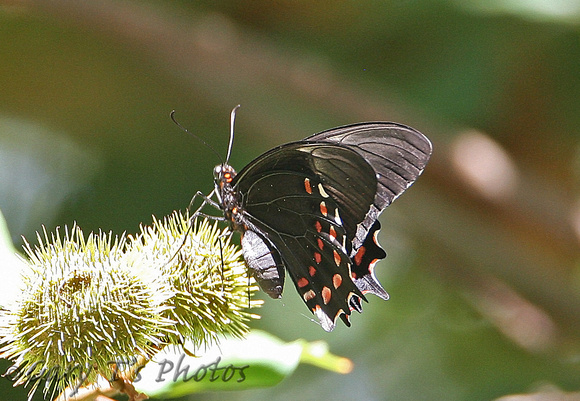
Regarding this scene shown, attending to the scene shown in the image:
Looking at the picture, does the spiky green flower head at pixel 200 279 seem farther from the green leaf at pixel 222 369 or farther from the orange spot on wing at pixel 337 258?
the orange spot on wing at pixel 337 258

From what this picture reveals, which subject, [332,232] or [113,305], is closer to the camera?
[113,305]

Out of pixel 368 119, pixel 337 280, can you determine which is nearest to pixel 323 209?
pixel 337 280

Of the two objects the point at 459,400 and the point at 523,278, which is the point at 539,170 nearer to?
the point at 523,278

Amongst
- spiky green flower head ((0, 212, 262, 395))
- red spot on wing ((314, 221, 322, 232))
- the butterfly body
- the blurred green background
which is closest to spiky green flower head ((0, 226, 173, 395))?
spiky green flower head ((0, 212, 262, 395))

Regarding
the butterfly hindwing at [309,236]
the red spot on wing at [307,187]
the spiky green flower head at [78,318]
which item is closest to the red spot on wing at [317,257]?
the butterfly hindwing at [309,236]

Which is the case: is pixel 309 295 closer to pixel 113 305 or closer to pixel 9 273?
pixel 113 305

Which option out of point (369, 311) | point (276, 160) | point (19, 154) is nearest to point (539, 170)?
point (369, 311)
